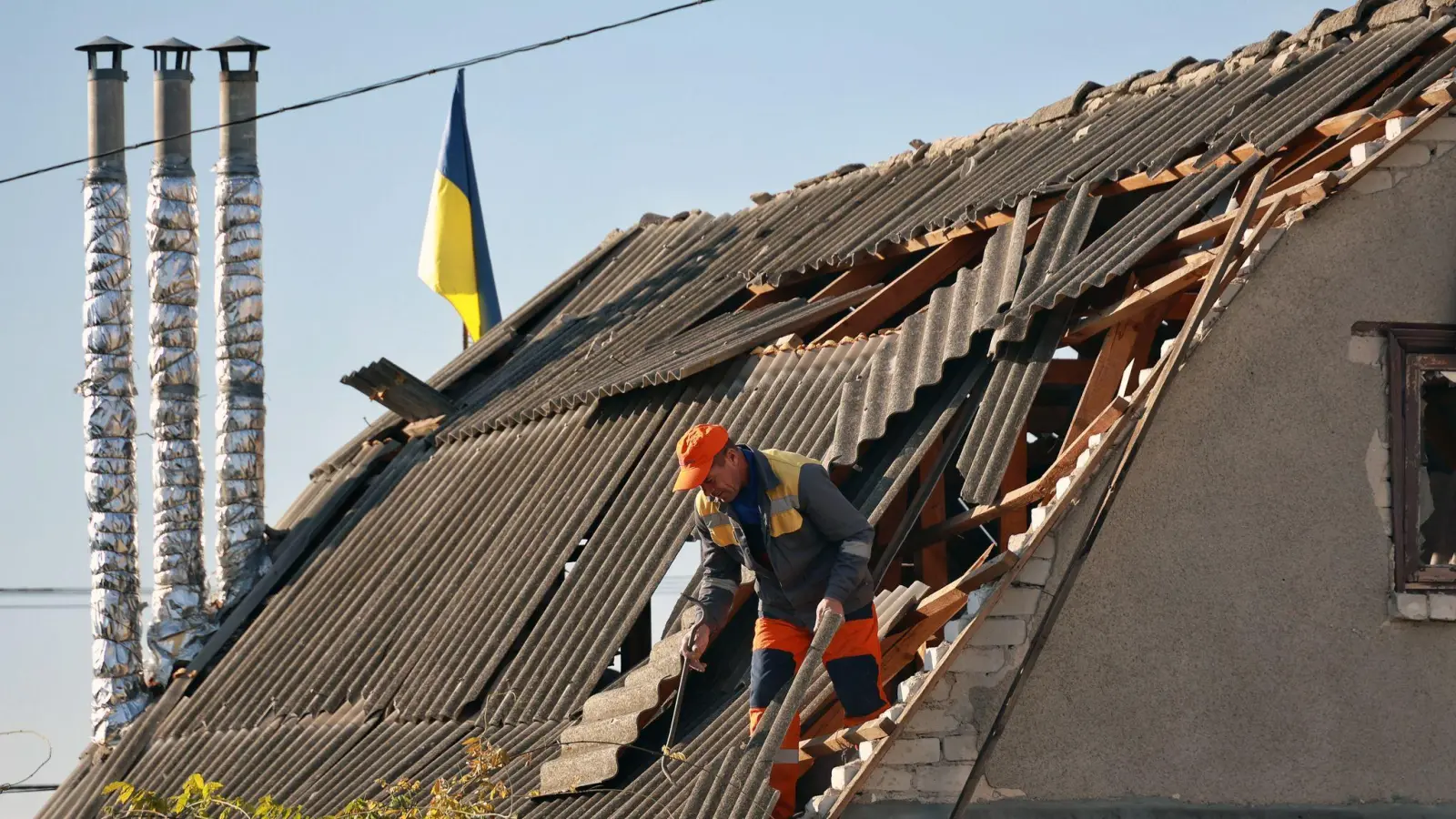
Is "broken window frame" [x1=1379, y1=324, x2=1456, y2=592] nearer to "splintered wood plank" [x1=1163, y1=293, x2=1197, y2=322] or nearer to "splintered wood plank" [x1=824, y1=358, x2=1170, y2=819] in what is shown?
"splintered wood plank" [x1=1163, y1=293, x2=1197, y2=322]

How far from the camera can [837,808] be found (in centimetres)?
1027

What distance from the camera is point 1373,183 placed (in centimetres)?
1120

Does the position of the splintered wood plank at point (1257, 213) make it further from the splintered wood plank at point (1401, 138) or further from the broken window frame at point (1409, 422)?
the broken window frame at point (1409, 422)

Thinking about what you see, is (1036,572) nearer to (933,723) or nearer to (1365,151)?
(933,723)

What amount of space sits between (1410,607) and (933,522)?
2.51m

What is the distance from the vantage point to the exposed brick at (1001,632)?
10.8 m

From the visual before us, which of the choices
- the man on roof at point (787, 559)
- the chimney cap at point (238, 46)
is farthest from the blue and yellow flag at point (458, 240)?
the man on roof at point (787, 559)

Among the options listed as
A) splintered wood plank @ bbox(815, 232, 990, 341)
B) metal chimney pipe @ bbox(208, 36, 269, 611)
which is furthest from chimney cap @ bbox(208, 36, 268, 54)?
splintered wood plank @ bbox(815, 232, 990, 341)

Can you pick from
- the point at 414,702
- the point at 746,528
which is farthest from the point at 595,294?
the point at 746,528

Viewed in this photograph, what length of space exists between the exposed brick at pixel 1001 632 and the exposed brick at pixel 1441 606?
211cm

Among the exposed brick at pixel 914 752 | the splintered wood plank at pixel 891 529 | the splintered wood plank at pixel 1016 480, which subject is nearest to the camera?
the exposed brick at pixel 914 752

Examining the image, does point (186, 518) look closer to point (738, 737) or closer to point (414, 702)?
point (414, 702)

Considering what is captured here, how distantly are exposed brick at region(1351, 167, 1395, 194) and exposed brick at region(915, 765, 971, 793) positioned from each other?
11.6 ft

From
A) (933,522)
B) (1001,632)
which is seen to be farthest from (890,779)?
(933,522)
